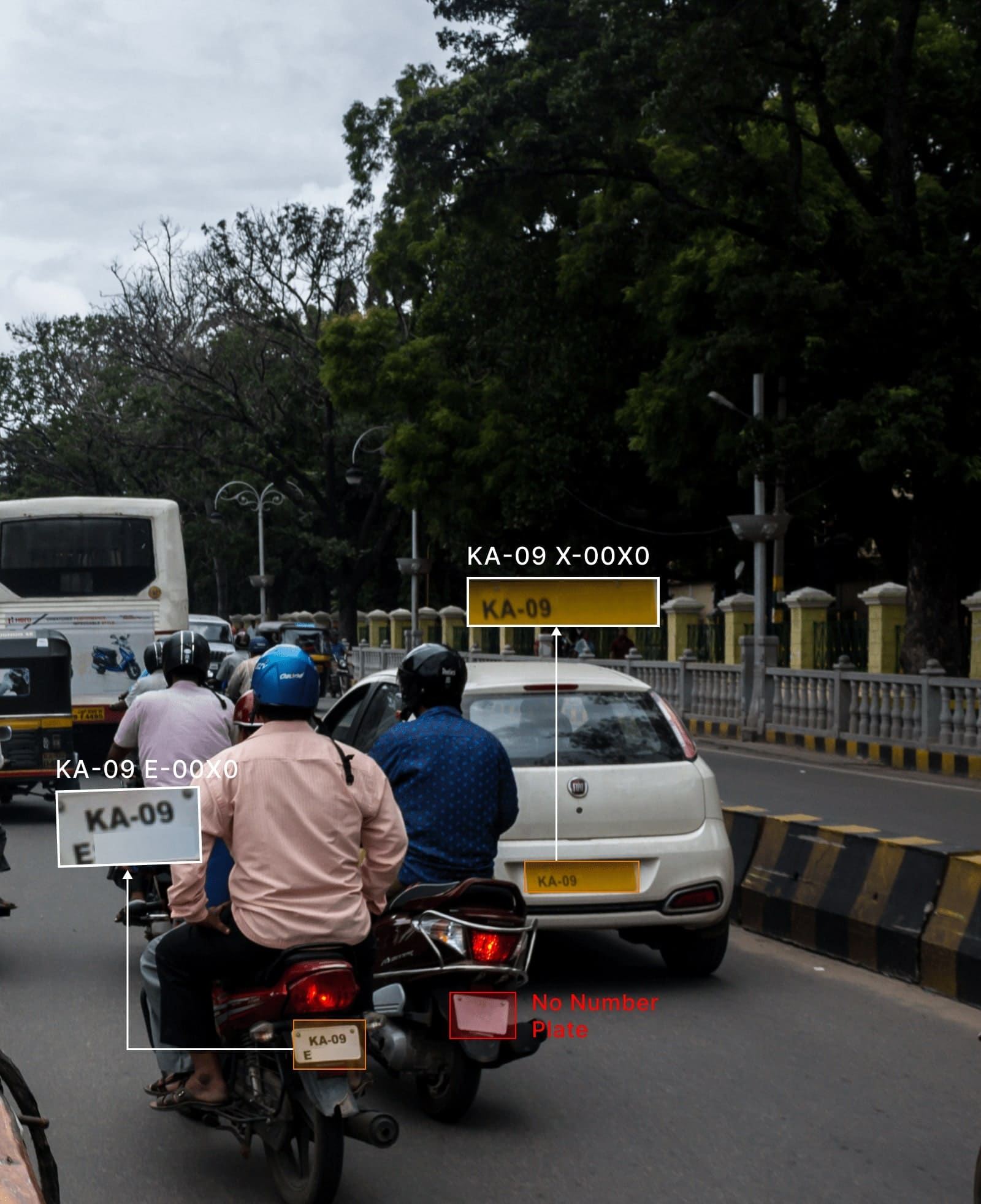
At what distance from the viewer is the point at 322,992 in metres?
4.42

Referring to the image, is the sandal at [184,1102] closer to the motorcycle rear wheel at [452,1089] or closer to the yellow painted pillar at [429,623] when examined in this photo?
the motorcycle rear wheel at [452,1089]

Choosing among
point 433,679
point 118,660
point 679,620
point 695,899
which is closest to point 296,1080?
point 433,679

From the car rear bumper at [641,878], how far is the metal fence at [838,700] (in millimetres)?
8524

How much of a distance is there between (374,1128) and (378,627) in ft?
164

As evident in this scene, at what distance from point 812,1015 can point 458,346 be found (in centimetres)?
3292

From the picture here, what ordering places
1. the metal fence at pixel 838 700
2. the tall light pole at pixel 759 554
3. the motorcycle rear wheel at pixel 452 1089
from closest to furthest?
1. the motorcycle rear wheel at pixel 452 1089
2. the metal fence at pixel 838 700
3. the tall light pole at pixel 759 554

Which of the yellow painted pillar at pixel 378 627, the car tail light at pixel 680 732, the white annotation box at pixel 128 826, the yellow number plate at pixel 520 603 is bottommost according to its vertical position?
the yellow painted pillar at pixel 378 627

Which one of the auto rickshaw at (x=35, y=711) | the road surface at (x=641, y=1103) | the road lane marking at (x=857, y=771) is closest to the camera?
the road surface at (x=641, y=1103)

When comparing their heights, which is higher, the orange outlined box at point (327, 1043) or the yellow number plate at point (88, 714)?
the orange outlined box at point (327, 1043)

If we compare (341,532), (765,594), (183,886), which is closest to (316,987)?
(183,886)

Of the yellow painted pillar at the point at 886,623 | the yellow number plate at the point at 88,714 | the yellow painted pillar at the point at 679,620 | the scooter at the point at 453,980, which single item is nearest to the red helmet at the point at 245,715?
the scooter at the point at 453,980

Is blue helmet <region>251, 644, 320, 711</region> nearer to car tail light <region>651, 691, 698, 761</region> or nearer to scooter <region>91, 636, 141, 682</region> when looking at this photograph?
car tail light <region>651, 691, 698, 761</region>

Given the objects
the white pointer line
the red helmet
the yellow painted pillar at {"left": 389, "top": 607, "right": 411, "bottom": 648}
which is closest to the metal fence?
the red helmet

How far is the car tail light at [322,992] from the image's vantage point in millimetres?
4406
